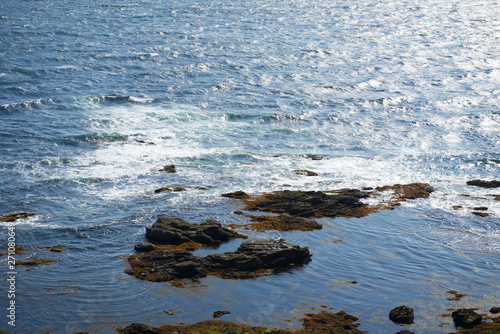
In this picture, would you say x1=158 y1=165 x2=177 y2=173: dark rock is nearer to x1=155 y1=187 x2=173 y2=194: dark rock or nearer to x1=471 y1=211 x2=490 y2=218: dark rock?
x1=155 y1=187 x2=173 y2=194: dark rock

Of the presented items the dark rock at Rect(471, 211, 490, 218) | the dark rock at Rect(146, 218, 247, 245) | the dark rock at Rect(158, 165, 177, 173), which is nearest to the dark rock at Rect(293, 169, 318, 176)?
the dark rock at Rect(158, 165, 177, 173)

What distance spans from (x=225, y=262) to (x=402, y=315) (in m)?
6.46

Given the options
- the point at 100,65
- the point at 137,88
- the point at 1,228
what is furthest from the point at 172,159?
the point at 100,65

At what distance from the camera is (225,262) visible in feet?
61.3

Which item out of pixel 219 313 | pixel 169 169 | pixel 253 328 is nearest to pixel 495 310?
pixel 253 328

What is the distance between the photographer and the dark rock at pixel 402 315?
50.8ft

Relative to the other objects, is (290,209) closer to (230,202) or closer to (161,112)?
(230,202)

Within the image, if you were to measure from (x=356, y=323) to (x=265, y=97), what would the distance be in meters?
32.2

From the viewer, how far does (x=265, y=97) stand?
4559cm

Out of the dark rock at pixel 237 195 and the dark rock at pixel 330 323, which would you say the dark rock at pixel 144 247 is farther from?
the dark rock at pixel 330 323

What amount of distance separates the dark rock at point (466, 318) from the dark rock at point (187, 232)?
889cm

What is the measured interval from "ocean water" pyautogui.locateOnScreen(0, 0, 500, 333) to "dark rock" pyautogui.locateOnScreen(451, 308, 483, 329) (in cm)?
29

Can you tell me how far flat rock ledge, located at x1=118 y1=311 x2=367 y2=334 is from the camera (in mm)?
14625

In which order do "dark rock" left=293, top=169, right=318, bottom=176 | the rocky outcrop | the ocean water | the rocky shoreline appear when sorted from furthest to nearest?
"dark rock" left=293, top=169, right=318, bottom=176, the rocky outcrop, the ocean water, the rocky shoreline
